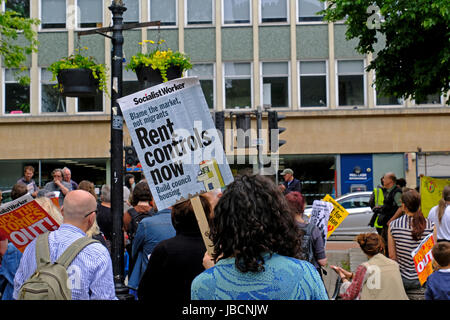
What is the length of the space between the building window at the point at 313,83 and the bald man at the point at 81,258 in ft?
75.6

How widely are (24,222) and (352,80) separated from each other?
73.3 ft

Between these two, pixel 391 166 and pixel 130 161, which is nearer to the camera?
pixel 130 161

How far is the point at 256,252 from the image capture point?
265 cm

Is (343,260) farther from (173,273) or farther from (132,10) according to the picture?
(132,10)

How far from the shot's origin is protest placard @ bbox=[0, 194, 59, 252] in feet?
17.7

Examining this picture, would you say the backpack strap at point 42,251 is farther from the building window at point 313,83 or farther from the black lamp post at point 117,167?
the building window at point 313,83

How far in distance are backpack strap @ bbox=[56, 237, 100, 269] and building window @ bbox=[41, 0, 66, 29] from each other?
2483 centimetres

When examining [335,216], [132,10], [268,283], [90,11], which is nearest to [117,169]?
[335,216]

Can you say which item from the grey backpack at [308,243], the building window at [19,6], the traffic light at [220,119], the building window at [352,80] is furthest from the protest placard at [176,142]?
the building window at [19,6]

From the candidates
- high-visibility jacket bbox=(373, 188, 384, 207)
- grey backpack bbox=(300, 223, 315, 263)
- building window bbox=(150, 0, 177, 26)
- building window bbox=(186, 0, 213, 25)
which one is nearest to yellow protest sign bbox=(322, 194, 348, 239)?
grey backpack bbox=(300, 223, 315, 263)

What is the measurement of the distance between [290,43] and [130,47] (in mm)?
6492

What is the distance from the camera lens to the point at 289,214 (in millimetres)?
2787
